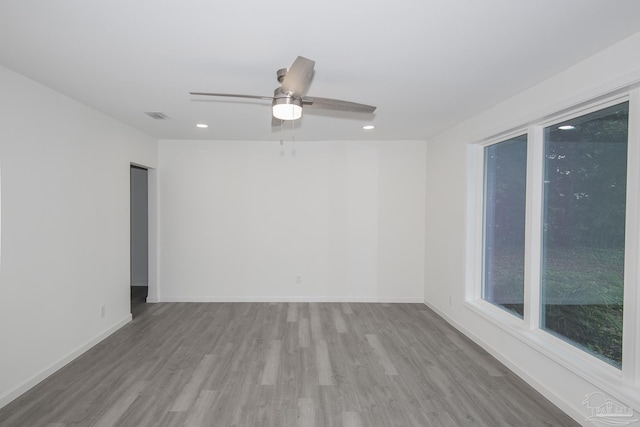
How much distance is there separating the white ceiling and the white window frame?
404 millimetres

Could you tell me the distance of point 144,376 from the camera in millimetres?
2842

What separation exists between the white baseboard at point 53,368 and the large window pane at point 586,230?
14.0ft

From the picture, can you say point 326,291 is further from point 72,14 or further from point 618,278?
point 72,14

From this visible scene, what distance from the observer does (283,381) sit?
2.77 metres

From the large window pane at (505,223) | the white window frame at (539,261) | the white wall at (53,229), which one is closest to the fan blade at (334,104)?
the white window frame at (539,261)

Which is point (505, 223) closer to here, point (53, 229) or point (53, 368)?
point (53, 229)

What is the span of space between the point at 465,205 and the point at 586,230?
1476 millimetres

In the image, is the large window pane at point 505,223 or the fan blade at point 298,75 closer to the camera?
the fan blade at point 298,75

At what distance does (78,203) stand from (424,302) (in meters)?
4.64

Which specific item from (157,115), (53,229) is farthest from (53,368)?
(157,115)

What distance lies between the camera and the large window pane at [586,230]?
2180 millimetres

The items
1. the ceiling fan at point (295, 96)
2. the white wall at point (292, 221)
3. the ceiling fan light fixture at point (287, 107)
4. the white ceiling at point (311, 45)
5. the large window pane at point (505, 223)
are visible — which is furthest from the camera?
the white wall at point (292, 221)

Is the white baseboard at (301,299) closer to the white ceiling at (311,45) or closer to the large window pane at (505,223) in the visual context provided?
the large window pane at (505,223)

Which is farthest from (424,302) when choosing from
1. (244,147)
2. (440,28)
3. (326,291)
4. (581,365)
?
(440,28)
